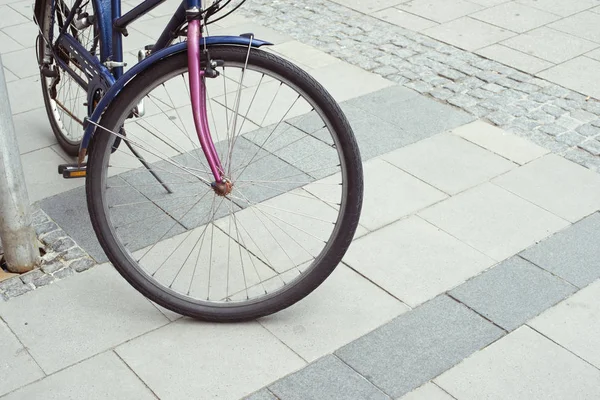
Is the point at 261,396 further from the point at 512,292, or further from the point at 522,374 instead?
the point at 512,292

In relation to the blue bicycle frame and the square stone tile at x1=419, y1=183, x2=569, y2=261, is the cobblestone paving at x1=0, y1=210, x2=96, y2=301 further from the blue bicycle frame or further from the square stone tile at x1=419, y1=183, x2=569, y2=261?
the square stone tile at x1=419, y1=183, x2=569, y2=261

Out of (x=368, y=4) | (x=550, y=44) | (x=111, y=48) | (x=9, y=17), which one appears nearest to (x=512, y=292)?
(x=111, y=48)

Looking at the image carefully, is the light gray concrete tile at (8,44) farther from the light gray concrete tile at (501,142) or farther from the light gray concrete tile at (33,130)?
the light gray concrete tile at (501,142)

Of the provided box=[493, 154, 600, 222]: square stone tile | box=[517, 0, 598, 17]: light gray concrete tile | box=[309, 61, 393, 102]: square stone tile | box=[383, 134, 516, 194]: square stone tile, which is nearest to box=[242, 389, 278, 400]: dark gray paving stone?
box=[383, 134, 516, 194]: square stone tile

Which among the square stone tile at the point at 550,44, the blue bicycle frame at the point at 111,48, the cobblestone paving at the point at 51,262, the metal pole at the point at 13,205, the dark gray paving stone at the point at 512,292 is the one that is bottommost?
the cobblestone paving at the point at 51,262

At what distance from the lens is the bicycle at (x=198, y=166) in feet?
10.7

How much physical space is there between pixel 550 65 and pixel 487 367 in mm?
3289

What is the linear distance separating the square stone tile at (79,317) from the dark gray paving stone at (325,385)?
2.12 feet

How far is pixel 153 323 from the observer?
355 cm

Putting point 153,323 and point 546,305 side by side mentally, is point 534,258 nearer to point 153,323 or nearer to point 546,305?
point 546,305

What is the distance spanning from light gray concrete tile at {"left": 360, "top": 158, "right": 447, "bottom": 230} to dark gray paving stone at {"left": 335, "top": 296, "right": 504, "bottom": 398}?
72cm

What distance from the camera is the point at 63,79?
4.74 metres

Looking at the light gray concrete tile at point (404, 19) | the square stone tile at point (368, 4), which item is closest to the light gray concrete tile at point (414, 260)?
the light gray concrete tile at point (404, 19)

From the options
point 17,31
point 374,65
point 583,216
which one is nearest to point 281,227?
point 583,216
